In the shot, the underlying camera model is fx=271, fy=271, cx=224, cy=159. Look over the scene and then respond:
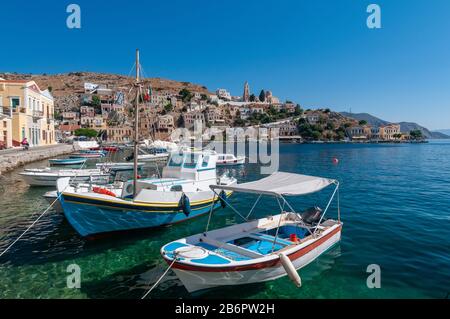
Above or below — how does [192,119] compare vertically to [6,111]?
above

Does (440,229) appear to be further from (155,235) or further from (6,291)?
(6,291)

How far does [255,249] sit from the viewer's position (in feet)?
29.6

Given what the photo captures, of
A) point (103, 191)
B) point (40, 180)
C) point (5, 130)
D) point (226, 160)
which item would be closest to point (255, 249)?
point (103, 191)

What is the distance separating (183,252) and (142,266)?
2.79m

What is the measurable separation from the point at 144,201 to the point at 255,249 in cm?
538

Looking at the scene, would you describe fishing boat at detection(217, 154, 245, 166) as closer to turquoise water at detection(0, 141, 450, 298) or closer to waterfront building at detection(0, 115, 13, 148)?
turquoise water at detection(0, 141, 450, 298)

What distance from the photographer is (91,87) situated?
590 feet

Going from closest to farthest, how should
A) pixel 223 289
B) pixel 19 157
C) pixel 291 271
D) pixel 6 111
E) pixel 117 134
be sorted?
pixel 291 271 < pixel 223 289 < pixel 19 157 < pixel 6 111 < pixel 117 134

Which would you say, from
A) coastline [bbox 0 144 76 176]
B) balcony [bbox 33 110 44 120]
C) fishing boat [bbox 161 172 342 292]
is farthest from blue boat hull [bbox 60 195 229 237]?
balcony [bbox 33 110 44 120]

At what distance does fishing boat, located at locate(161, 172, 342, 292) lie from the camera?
282 inches

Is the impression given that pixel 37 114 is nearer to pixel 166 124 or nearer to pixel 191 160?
pixel 191 160

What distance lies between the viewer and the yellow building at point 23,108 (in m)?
40.0

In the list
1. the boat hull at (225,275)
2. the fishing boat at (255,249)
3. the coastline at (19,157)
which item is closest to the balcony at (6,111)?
the coastline at (19,157)

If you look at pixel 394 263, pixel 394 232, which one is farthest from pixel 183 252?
pixel 394 232
